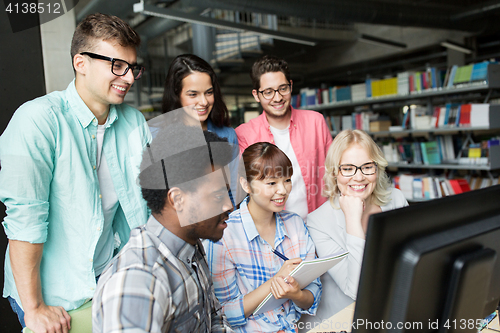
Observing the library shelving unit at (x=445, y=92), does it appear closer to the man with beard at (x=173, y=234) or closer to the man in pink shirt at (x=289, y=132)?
the man in pink shirt at (x=289, y=132)

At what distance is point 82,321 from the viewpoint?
1.14m

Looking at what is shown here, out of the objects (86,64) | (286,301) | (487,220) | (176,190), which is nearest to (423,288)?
(487,220)

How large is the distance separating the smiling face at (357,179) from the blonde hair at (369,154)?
0.02 m

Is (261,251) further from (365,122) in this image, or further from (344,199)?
(365,122)

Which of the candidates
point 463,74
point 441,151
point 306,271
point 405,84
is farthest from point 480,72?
point 306,271

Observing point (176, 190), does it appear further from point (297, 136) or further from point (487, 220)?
point (297, 136)

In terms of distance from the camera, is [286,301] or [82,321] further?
[286,301]

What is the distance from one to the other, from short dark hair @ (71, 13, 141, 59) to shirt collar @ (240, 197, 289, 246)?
2.57 feet

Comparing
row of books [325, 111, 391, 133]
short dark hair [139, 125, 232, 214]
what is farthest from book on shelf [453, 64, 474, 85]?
short dark hair [139, 125, 232, 214]

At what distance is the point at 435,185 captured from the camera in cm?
441

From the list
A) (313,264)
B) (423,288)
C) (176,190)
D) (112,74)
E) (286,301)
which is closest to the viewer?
(423,288)

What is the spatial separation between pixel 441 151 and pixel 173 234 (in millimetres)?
4427

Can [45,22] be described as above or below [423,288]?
above

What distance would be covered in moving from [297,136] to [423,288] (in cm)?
143
